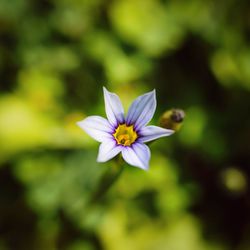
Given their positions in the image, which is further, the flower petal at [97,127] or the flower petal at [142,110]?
the flower petal at [142,110]

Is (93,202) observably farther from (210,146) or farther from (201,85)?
(201,85)

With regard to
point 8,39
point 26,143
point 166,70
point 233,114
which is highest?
point 8,39

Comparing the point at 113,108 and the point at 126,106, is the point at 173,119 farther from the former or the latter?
the point at 126,106

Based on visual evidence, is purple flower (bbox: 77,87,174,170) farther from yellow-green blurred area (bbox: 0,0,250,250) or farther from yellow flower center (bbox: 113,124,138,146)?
yellow-green blurred area (bbox: 0,0,250,250)

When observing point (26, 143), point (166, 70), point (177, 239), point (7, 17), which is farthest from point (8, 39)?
point (177, 239)

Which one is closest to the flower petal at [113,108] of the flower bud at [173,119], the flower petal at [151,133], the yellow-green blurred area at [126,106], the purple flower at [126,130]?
the purple flower at [126,130]

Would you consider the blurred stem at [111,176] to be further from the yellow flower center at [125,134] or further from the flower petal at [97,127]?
the flower petal at [97,127]
